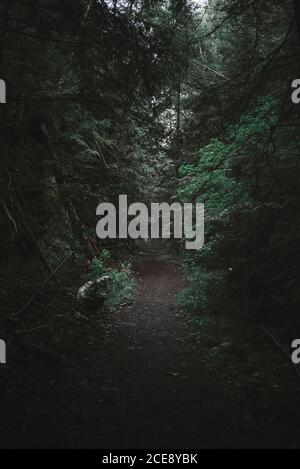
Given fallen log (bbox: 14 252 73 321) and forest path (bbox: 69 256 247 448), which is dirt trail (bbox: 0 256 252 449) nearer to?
forest path (bbox: 69 256 247 448)

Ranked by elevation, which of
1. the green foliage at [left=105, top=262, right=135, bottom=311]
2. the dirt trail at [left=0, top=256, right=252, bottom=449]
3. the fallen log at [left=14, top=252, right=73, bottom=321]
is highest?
the green foliage at [left=105, top=262, right=135, bottom=311]

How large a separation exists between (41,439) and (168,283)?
12584 mm

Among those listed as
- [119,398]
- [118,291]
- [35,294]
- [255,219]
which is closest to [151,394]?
[119,398]

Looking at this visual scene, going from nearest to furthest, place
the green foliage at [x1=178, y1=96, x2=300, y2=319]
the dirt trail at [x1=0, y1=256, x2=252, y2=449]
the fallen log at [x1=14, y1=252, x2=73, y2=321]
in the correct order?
the dirt trail at [x1=0, y1=256, x2=252, y2=449] → the fallen log at [x1=14, y1=252, x2=73, y2=321] → the green foliage at [x1=178, y1=96, x2=300, y2=319]

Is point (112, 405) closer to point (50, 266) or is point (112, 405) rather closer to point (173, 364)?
point (173, 364)

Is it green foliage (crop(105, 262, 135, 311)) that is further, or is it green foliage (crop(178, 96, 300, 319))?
green foliage (crop(105, 262, 135, 311))

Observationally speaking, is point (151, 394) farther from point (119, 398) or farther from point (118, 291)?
point (118, 291)

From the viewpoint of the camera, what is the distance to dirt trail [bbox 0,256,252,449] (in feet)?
15.6

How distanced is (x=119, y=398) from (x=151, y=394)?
23.1 inches

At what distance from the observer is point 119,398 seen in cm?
595

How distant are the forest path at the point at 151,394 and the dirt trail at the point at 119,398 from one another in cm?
1

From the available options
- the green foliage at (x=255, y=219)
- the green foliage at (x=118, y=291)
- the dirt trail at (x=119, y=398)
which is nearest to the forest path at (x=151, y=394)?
the dirt trail at (x=119, y=398)

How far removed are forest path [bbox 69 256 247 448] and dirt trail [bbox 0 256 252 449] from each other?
14 mm

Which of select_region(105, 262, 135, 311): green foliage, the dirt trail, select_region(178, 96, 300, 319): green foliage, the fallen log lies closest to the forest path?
the dirt trail
